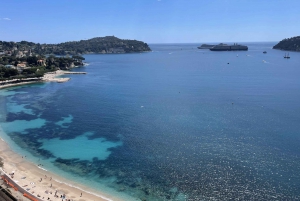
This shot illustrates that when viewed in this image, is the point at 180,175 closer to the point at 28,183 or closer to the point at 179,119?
the point at 28,183

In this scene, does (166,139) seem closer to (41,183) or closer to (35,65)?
(41,183)

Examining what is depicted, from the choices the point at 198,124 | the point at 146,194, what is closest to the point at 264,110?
the point at 198,124

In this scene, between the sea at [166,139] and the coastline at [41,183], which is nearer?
the coastline at [41,183]

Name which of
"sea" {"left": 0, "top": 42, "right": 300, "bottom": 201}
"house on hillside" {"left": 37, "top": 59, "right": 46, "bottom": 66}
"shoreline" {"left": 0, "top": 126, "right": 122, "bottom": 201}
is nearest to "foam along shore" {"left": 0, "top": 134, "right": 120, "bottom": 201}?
"shoreline" {"left": 0, "top": 126, "right": 122, "bottom": 201}

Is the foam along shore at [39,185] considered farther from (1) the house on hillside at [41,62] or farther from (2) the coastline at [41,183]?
(1) the house on hillside at [41,62]

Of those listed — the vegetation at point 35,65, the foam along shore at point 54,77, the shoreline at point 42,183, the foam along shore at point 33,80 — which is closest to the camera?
the shoreline at point 42,183

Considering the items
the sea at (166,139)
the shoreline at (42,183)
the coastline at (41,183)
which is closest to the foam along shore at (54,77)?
the sea at (166,139)

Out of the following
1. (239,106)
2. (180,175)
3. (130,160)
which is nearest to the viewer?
(180,175)
